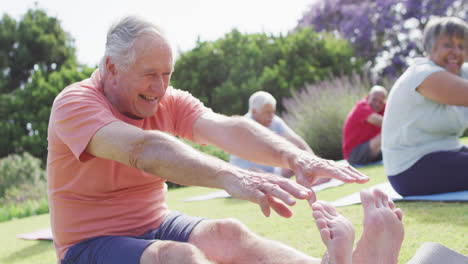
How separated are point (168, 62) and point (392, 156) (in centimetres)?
243

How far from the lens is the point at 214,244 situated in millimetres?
1853

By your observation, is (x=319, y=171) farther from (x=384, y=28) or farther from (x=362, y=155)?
(x=384, y=28)

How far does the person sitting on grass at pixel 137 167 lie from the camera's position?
1.59 meters

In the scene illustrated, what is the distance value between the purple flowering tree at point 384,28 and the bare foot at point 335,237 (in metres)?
15.8

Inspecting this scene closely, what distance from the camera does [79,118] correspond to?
1760 millimetres

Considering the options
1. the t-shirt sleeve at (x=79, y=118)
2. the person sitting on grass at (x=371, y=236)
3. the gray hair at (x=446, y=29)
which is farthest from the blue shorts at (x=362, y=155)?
the t-shirt sleeve at (x=79, y=118)

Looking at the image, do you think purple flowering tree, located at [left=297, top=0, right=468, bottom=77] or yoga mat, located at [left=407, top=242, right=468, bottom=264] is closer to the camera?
yoga mat, located at [left=407, top=242, right=468, bottom=264]

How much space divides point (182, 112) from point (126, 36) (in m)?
0.61

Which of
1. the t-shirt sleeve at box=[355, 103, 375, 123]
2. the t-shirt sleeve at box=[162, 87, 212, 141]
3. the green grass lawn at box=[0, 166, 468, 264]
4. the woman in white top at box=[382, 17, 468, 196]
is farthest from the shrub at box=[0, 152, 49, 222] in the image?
the woman in white top at box=[382, 17, 468, 196]

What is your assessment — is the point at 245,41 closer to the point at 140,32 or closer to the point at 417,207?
the point at 417,207

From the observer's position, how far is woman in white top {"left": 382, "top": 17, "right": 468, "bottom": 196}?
3.35m

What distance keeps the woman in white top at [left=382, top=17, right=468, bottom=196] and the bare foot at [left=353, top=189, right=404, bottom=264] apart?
1.89 m

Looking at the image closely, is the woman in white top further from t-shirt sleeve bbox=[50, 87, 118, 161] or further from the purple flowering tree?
the purple flowering tree

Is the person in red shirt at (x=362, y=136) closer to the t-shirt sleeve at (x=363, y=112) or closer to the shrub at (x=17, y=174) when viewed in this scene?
the t-shirt sleeve at (x=363, y=112)
